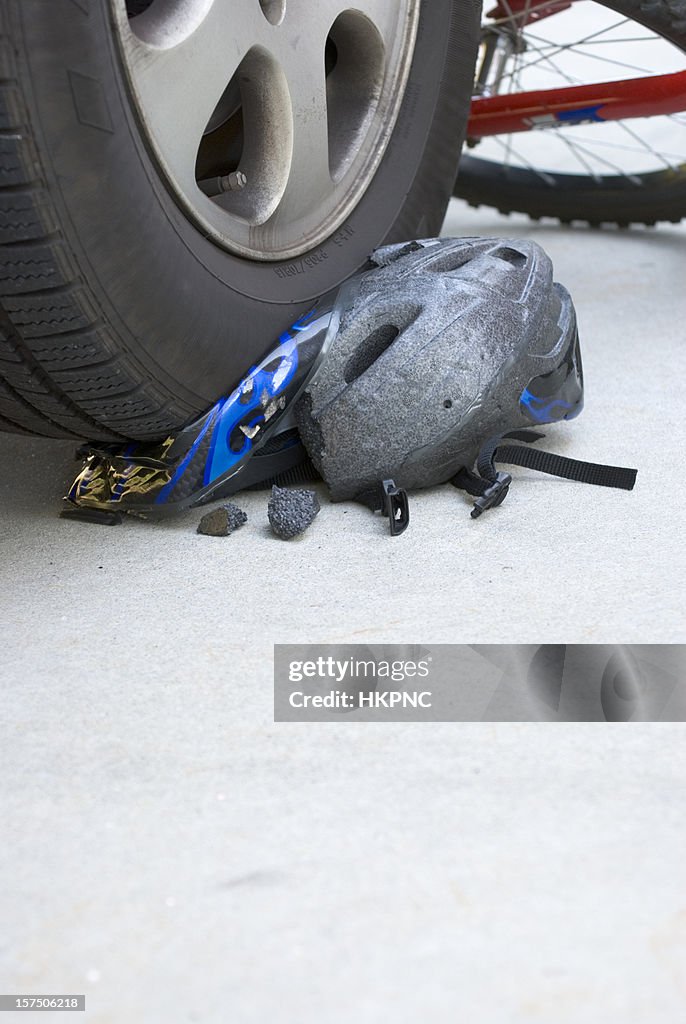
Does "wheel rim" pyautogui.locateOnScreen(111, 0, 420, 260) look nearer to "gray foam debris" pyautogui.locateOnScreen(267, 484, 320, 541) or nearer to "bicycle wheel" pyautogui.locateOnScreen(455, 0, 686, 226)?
"gray foam debris" pyautogui.locateOnScreen(267, 484, 320, 541)

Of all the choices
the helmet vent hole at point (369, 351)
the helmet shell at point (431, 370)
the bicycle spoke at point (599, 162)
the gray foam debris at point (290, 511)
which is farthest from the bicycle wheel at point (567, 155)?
the gray foam debris at point (290, 511)

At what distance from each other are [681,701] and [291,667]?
0.36m

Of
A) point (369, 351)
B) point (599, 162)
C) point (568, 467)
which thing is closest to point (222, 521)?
point (369, 351)

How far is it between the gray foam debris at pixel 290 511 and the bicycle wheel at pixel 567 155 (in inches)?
44.6

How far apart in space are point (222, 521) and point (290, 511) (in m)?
0.09

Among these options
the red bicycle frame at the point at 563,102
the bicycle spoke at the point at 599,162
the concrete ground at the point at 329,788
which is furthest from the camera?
the bicycle spoke at the point at 599,162

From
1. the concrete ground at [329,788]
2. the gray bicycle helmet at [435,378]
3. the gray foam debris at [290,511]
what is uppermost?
the gray bicycle helmet at [435,378]

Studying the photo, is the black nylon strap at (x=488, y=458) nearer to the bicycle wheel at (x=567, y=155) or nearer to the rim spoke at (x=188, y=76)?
the rim spoke at (x=188, y=76)

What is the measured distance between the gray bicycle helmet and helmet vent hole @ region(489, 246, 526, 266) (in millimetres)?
29

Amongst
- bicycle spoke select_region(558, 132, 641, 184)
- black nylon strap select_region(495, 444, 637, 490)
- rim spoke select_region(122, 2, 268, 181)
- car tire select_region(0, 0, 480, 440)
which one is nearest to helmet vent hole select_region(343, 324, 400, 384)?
car tire select_region(0, 0, 480, 440)

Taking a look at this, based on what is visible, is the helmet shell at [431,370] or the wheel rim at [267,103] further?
the helmet shell at [431,370]

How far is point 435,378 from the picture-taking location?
4.35 ft

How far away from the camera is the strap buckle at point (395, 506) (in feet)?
4.21

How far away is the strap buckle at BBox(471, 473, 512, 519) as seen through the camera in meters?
1.31
